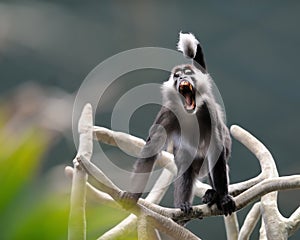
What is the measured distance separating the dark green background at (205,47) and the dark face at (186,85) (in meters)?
1.57

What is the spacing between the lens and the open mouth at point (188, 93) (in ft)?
5.14

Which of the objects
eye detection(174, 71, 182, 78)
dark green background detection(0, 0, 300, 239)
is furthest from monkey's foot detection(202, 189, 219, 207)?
dark green background detection(0, 0, 300, 239)

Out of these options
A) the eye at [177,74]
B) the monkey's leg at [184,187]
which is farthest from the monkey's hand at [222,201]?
the eye at [177,74]

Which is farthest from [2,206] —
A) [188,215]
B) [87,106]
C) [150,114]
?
[150,114]

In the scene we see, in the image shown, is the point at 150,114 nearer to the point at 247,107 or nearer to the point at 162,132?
the point at 247,107

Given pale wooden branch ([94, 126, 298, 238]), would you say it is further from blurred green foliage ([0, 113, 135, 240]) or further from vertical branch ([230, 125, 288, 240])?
blurred green foliage ([0, 113, 135, 240])

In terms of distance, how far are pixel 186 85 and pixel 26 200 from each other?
1.37 m

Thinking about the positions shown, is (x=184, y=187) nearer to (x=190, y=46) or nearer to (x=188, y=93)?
(x=188, y=93)

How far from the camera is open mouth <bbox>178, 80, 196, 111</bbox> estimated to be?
1567 mm

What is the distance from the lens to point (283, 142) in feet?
10.6

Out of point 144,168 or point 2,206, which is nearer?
point 2,206

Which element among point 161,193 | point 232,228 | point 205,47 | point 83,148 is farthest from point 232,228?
point 205,47

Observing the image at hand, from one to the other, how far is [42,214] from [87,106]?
4.54ft

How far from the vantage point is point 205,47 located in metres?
3.28
